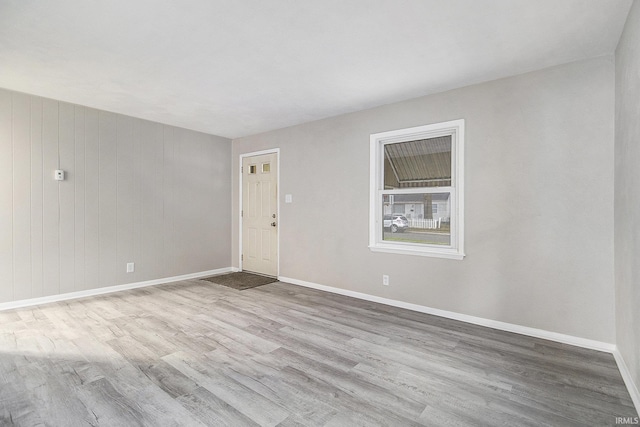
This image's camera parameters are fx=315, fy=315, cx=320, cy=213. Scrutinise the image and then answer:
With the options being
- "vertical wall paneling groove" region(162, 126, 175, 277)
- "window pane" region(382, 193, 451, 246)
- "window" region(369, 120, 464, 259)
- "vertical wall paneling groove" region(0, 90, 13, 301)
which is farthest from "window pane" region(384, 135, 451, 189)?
"vertical wall paneling groove" region(0, 90, 13, 301)

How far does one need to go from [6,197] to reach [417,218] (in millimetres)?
4762

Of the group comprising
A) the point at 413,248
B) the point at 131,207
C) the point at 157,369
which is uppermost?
the point at 131,207

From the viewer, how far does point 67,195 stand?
401 cm

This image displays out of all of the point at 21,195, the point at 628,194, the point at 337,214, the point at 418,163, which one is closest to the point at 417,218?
the point at 418,163

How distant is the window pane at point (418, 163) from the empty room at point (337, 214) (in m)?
0.03

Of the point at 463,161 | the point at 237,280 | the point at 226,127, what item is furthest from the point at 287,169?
the point at 463,161

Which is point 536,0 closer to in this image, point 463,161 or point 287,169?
point 463,161

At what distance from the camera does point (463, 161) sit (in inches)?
131

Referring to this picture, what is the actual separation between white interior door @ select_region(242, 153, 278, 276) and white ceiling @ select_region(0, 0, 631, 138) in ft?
5.82

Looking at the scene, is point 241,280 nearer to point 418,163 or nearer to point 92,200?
point 92,200

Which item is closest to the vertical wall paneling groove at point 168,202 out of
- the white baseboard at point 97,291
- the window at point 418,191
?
the white baseboard at point 97,291

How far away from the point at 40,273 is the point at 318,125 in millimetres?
4021

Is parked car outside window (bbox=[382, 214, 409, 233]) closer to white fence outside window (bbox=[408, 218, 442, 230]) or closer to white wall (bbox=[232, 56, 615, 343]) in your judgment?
white fence outside window (bbox=[408, 218, 442, 230])

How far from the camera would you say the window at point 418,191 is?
136 inches
